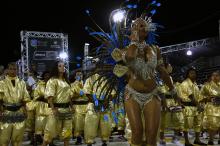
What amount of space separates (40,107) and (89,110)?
159 centimetres

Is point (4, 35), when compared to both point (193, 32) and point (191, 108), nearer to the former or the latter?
point (193, 32)

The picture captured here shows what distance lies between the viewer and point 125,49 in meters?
4.96

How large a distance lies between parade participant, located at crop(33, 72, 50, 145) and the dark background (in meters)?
9.86

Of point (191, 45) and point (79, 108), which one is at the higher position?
point (191, 45)

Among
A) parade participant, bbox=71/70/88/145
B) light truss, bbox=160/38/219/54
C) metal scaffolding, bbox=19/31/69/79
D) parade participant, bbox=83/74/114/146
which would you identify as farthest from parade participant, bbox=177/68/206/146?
light truss, bbox=160/38/219/54

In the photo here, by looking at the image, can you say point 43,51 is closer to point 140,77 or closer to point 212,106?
point 212,106

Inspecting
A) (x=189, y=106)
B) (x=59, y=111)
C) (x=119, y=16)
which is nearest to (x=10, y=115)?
(x=59, y=111)

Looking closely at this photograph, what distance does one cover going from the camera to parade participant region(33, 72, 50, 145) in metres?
9.64

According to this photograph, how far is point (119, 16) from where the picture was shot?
5551mm

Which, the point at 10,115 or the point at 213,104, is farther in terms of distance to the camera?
the point at 213,104

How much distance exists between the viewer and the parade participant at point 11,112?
7.18m

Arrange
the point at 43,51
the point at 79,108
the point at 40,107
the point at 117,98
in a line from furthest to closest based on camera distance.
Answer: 1. the point at 43,51
2. the point at 40,107
3. the point at 79,108
4. the point at 117,98

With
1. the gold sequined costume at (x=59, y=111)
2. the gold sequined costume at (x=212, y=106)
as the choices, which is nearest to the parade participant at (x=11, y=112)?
the gold sequined costume at (x=59, y=111)

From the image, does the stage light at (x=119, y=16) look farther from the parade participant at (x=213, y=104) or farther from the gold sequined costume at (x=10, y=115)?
the parade participant at (x=213, y=104)
